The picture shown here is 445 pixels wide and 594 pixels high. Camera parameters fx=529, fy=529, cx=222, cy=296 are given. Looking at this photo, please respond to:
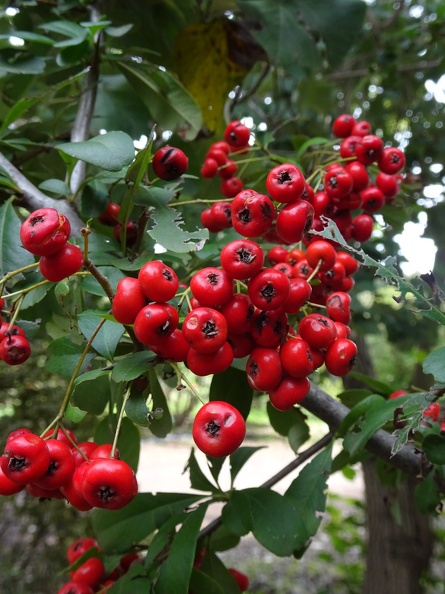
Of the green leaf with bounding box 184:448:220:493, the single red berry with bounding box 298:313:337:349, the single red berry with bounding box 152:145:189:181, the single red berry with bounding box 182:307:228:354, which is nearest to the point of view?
the single red berry with bounding box 182:307:228:354

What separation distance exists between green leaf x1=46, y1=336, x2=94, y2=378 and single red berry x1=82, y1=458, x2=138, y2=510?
17 cm

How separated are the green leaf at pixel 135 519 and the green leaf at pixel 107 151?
0.61 metres

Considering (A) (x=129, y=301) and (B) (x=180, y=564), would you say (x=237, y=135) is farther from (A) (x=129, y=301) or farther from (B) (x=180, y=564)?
(B) (x=180, y=564)

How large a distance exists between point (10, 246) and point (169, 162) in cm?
28

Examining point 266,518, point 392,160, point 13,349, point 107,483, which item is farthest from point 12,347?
point 392,160

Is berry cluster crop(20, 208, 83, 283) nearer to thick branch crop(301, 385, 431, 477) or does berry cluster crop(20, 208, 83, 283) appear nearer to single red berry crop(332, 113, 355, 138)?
thick branch crop(301, 385, 431, 477)

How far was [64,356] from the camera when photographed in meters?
0.73

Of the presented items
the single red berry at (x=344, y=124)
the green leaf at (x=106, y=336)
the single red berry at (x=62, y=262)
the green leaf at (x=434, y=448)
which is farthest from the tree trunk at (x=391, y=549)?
the single red berry at (x=62, y=262)

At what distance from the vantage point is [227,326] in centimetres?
60

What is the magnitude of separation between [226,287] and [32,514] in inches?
95.8

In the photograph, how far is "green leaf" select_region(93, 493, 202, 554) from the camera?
947mm

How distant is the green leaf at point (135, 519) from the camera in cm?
95

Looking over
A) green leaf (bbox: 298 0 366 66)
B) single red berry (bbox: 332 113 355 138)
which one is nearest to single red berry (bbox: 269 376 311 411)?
single red berry (bbox: 332 113 355 138)

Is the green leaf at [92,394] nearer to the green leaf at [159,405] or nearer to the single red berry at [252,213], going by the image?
the green leaf at [159,405]
